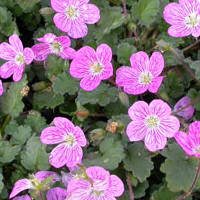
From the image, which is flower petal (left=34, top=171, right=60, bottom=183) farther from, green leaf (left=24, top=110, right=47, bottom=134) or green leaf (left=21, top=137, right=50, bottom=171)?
green leaf (left=24, top=110, right=47, bottom=134)

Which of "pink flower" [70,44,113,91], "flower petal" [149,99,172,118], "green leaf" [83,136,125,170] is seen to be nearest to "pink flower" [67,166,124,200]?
"green leaf" [83,136,125,170]

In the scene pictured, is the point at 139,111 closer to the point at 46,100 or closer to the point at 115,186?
the point at 115,186

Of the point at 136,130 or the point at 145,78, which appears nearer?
the point at 136,130

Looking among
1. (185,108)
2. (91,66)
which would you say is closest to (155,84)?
(185,108)

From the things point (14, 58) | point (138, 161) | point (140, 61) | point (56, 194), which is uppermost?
point (140, 61)

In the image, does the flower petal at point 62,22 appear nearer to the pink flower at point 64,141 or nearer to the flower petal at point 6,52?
the flower petal at point 6,52

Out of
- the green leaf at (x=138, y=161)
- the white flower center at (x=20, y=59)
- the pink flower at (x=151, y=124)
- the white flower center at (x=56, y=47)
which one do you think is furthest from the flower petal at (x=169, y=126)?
the white flower center at (x=20, y=59)
